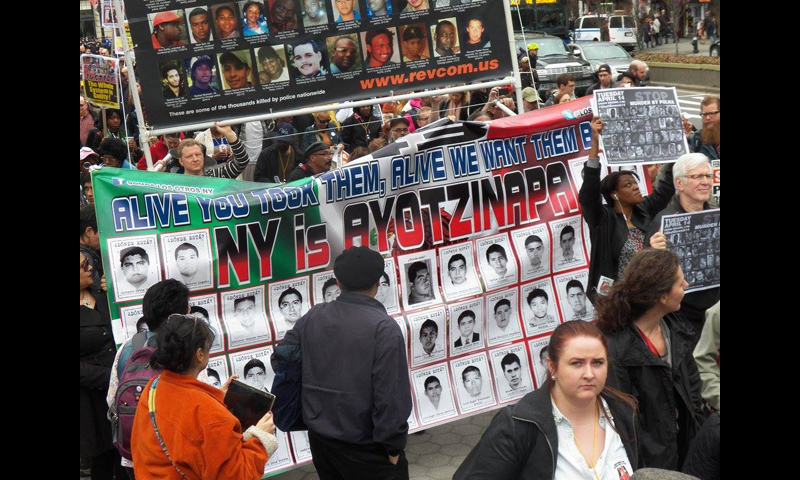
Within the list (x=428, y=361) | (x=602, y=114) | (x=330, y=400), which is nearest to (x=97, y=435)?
(x=330, y=400)

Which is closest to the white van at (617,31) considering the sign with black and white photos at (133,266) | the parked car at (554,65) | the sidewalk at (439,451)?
the parked car at (554,65)

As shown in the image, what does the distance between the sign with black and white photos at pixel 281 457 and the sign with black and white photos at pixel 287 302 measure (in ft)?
1.85

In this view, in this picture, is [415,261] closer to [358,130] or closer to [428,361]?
[428,361]

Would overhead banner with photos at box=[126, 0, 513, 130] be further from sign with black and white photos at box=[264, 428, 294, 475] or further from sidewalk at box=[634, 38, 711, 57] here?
sidewalk at box=[634, 38, 711, 57]

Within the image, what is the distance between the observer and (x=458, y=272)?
5.38m

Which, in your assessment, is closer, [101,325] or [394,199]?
[101,325]

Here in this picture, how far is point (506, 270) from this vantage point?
5.48m

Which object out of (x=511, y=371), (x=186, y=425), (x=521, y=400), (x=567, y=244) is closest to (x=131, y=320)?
(x=186, y=425)

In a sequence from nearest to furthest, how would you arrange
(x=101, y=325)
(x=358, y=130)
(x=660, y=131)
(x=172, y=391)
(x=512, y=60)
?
(x=172, y=391) → (x=101, y=325) → (x=660, y=131) → (x=512, y=60) → (x=358, y=130)

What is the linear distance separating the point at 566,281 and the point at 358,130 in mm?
4439

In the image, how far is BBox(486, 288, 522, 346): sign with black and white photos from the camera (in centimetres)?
544

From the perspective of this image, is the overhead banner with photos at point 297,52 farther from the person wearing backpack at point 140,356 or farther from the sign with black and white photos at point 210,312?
the person wearing backpack at point 140,356

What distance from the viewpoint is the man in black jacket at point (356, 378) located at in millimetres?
3734

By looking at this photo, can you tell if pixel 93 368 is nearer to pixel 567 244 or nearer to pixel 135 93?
pixel 135 93
